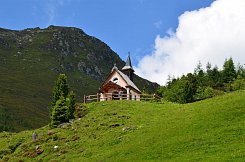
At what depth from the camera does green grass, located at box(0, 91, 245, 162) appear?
121 ft

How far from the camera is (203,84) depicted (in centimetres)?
15062

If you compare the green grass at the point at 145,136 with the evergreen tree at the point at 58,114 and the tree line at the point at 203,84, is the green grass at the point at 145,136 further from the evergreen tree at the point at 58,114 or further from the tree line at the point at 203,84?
the tree line at the point at 203,84

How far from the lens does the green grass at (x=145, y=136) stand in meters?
37.0

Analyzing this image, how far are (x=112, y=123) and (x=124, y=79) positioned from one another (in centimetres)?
2916

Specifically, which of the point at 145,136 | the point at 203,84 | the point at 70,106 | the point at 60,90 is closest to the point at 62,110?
the point at 70,106

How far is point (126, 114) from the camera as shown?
59438 mm

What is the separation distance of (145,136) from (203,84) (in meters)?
109

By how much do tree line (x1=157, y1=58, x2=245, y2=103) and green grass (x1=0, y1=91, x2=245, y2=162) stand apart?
5320 centimetres

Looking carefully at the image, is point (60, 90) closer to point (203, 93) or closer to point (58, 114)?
point (58, 114)

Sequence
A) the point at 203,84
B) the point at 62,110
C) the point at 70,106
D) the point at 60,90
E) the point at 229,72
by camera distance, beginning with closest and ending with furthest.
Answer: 1. the point at 70,106
2. the point at 62,110
3. the point at 60,90
4. the point at 203,84
5. the point at 229,72

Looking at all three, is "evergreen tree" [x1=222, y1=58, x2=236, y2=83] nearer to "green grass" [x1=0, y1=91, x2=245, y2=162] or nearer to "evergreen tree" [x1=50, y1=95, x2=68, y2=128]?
"green grass" [x1=0, y1=91, x2=245, y2=162]

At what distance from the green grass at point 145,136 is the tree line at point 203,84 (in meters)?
53.2

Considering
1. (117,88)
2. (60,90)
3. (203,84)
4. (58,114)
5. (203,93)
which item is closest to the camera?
(58,114)

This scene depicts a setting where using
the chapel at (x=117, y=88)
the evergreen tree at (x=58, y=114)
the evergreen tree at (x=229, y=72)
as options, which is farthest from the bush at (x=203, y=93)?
the evergreen tree at (x=58, y=114)
